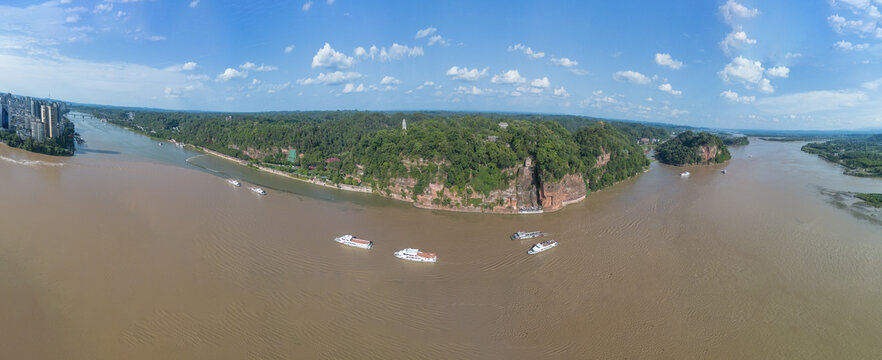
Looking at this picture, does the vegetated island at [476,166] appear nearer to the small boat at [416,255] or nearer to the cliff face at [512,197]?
the cliff face at [512,197]

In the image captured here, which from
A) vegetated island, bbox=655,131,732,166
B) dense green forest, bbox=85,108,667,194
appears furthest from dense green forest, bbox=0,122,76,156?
vegetated island, bbox=655,131,732,166

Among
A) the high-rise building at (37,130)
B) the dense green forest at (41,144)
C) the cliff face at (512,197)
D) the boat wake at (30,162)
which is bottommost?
the cliff face at (512,197)

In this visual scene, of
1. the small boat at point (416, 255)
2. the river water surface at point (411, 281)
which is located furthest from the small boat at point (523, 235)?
the small boat at point (416, 255)

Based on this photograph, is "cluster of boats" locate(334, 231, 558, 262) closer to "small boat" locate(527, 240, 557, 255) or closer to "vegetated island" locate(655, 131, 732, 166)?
"small boat" locate(527, 240, 557, 255)

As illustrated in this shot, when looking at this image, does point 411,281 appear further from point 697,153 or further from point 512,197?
point 697,153

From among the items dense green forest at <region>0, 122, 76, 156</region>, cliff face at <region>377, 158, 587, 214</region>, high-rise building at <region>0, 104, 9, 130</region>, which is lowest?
cliff face at <region>377, 158, 587, 214</region>


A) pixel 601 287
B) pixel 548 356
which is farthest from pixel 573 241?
pixel 548 356
